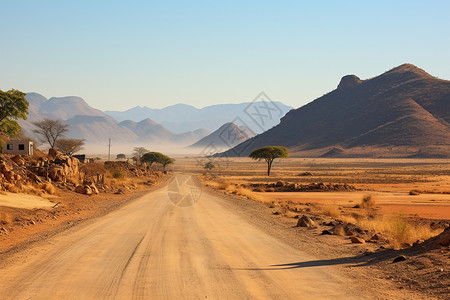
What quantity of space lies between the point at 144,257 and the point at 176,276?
7.42 feet

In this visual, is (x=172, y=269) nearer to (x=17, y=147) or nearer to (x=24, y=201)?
(x=24, y=201)

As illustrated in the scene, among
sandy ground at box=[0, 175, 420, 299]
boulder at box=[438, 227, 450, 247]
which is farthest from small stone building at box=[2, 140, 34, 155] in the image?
boulder at box=[438, 227, 450, 247]

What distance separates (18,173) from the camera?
1147 inches

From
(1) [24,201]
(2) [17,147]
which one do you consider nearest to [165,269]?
(1) [24,201]

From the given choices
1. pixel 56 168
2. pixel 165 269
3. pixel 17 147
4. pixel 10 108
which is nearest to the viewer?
pixel 165 269

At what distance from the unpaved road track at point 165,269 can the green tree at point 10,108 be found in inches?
1888

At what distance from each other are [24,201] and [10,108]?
131 feet

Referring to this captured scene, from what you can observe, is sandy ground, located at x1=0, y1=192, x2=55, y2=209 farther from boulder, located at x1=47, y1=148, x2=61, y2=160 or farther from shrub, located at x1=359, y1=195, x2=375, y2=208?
shrub, located at x1=359, y1=195, x2=375, y2=208

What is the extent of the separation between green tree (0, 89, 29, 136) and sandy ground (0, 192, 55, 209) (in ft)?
122

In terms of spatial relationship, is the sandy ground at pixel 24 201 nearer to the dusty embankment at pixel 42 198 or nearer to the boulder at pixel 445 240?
the dusty embankment at pixel 42 198

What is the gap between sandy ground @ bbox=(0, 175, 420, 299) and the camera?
8.69m

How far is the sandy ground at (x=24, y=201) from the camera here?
2211cm

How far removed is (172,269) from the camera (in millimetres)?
10602

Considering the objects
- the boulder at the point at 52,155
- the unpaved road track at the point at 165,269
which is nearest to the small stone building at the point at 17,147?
the boulder at the point at 52,155
